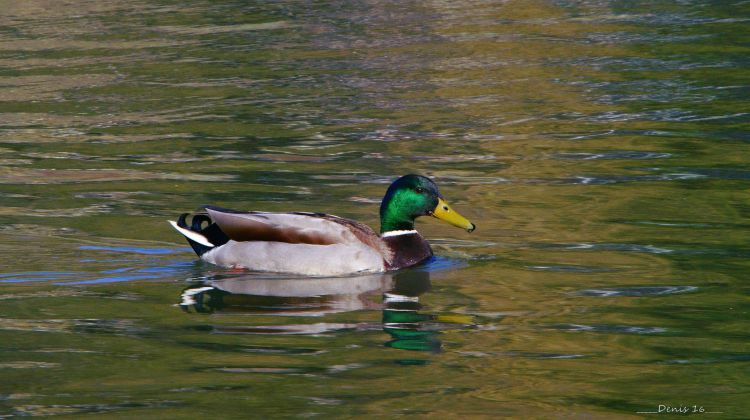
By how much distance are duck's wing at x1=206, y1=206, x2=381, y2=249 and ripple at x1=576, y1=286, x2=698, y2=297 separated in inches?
63.4

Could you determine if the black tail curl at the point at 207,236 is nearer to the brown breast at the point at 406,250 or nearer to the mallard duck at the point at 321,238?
the mallard duck at the point at 321,238

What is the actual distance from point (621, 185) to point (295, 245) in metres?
3.79

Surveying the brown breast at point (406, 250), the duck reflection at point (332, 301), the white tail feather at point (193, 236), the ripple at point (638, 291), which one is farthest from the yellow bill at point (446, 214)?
the white tail feather at point (193, 236)

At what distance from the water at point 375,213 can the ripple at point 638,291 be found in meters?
0.03

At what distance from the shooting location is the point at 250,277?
10156 mm

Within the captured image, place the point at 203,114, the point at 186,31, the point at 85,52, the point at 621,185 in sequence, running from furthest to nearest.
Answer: the point at 186,31, the point at 85,52, the point at 203,114, the point at 621,185

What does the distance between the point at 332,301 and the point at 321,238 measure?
2.69 ft

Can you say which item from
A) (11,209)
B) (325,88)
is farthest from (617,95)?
(11,209)

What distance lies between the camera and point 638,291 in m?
9.53

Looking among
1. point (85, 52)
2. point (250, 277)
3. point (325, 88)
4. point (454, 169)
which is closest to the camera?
point (250, 277)

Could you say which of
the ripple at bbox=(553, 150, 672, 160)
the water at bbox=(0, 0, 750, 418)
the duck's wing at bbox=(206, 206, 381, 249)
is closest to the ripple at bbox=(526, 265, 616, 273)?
the water at bbox=(0, 0, 750, 418)

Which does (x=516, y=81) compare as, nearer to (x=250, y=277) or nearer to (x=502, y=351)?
(x=250, y=277)

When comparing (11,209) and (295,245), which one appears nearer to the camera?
(295,245)

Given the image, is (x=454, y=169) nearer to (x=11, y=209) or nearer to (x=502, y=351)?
(x=11, y=209)
